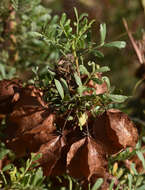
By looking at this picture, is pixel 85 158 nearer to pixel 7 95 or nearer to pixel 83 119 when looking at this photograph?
pixel 83 119

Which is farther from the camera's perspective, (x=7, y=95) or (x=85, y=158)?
(x=7, y=95)

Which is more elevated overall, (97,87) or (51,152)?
(97,87)

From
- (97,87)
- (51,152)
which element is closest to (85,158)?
(51,152)

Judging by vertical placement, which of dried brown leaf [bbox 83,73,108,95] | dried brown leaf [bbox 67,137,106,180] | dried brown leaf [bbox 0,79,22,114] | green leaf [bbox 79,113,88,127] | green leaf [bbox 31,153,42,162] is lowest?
dried brown leaf [bbox 67,137,106,180]

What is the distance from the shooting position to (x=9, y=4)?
1035 millimetres

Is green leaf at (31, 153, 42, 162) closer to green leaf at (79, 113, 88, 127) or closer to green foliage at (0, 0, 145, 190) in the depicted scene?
green foliage at (0, 0, 145, 190)

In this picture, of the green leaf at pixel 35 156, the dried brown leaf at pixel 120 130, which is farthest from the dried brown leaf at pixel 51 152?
the dried brown leaf at pixel 120 130

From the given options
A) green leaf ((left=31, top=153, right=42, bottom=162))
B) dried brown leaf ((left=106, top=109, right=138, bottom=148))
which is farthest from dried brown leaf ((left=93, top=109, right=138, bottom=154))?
green leaf ((left=31, top=153, right=42, bottom=162))

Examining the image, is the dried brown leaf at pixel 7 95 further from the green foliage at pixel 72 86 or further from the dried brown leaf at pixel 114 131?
the dried brown leaf at pixel 114 131

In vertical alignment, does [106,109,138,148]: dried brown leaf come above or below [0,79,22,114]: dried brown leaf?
below

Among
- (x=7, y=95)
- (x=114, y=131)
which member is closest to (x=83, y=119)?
(x=114, y=131)

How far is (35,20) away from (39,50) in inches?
4.7

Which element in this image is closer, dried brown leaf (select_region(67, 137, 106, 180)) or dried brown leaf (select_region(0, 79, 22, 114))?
dried brown leaf (select_region(67, 137, 106, 180))

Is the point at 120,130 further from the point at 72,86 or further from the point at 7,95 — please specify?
the point at 7,95
